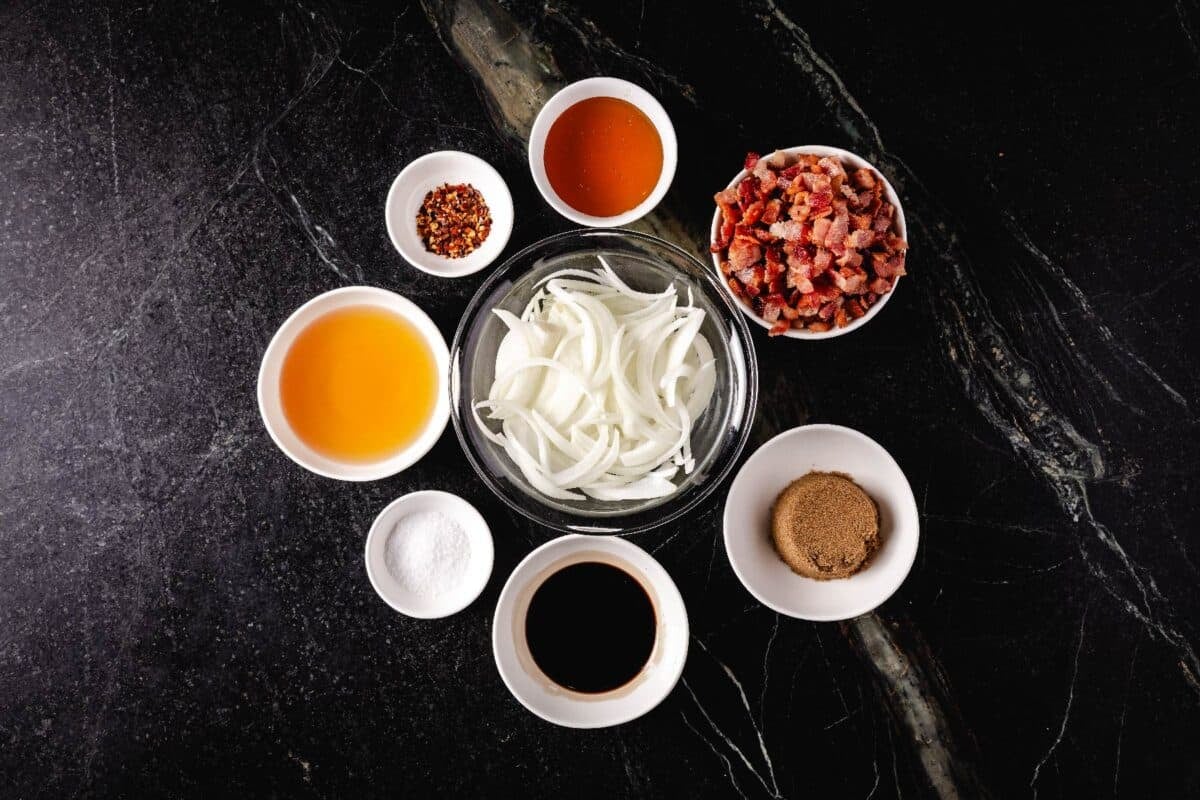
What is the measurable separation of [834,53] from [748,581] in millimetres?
1384

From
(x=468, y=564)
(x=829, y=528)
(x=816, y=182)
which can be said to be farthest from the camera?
(x=468, y=564)

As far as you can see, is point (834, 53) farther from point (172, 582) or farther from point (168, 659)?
point (168, 659)

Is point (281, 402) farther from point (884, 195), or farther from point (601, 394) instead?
point (884, 195)

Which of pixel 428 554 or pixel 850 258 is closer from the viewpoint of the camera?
pixel 850 258

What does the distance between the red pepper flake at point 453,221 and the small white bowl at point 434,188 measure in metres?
0.01

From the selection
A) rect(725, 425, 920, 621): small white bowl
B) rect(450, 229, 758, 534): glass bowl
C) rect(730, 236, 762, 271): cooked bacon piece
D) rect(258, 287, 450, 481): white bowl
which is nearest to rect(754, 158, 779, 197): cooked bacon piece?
rect(730, 236, 762, 271): cooked bacon piece

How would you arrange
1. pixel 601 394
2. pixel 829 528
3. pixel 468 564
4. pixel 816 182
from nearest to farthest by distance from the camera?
pixel 601 394
pixel 816 182
pixel 829 528
pixel 468 564

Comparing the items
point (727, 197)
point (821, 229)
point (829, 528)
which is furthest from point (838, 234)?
point (829, 528)

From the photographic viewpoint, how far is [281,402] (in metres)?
1.98

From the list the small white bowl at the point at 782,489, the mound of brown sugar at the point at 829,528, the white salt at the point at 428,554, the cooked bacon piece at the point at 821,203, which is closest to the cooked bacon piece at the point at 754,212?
the cooked bacon piece at the point at 821,203

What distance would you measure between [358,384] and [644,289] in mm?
771

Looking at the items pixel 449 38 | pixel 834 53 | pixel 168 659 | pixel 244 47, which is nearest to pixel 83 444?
pixel 168 659

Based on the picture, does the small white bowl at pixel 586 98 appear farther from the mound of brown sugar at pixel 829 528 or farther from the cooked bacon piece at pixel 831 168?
the mound of brown sugar at pixel 829 528

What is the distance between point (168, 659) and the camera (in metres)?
2.09
